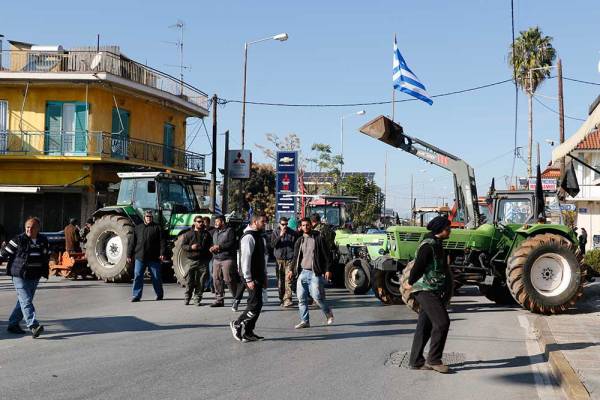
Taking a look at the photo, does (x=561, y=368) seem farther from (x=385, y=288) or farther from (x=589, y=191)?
(x=589, y=191)

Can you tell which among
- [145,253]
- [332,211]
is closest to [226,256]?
[145,253]

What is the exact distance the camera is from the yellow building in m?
27.9

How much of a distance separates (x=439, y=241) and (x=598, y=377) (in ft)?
6.93

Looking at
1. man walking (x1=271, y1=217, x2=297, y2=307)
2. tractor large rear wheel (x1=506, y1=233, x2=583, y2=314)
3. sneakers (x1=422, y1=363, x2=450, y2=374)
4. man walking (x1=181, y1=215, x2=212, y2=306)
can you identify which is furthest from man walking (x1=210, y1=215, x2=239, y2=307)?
sneakers (x1=422, y1=363, x2=450, y2=374)

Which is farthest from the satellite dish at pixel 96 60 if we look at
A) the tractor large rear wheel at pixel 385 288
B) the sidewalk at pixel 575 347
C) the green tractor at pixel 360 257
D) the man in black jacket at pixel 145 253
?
the sidewalk at pixel 575 347

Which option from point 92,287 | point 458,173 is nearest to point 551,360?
point 458,173

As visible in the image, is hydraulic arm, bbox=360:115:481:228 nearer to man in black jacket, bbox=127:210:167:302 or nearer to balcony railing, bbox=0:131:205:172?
man in black jacket, bbox=127:210:167:302

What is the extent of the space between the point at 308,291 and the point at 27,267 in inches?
161

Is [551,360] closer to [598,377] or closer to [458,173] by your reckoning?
[598,377]

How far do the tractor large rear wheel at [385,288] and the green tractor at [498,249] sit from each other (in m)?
0.02

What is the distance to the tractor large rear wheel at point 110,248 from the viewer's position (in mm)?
17922

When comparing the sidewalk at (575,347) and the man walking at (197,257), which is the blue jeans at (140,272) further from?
the sidewalk at (575,347)

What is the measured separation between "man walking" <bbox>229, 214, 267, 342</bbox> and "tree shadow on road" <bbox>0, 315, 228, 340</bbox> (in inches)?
51.4

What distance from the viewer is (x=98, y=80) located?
27.5 meters
